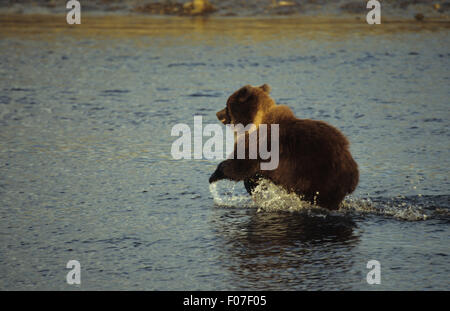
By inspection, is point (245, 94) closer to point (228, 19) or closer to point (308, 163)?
point (308, 163)

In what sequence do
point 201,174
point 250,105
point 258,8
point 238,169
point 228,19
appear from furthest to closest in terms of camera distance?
point 258,8 → point 228,19 → point 201,174 → point 250,105 → point 238,169

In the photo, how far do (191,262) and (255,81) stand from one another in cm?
634

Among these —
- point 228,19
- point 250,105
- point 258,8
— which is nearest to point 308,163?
point 250,105

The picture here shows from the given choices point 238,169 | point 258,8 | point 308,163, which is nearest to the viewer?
point 308,163

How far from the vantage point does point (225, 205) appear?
6.32m

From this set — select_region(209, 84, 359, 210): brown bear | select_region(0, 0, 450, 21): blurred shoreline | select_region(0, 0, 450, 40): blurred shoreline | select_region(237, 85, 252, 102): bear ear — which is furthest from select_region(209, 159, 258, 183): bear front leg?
select_region(0, 0, 450, 21): blurred shoreline

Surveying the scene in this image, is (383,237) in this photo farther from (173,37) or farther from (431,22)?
(431,22)

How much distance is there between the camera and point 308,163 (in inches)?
225

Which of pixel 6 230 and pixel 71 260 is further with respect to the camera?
pixel 6 230

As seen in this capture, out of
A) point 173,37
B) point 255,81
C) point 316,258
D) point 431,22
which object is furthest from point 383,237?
point 431,22

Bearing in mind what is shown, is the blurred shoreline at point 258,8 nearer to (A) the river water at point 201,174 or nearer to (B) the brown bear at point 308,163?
(A) the river water at point 201,174

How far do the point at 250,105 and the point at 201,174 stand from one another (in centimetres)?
109

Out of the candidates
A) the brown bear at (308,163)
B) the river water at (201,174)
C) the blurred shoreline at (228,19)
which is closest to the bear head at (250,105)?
the brown bear at (308,163)
